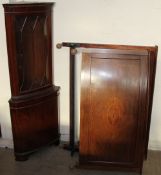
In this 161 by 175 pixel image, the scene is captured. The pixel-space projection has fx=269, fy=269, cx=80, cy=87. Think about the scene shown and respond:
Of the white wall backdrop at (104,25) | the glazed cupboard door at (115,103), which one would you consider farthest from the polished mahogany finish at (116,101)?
the white wall backdrop at (104,25)

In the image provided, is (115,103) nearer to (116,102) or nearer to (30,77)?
(116,102)

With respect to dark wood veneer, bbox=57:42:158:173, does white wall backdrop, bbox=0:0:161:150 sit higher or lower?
higher

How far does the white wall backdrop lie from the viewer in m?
2.20

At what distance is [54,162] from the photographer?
2445 mm

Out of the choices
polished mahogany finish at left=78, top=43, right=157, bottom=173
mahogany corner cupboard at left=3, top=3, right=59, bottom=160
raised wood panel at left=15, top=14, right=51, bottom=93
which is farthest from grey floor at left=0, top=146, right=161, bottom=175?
raised wood panel at left=15, top=14, right=51, bottom=93

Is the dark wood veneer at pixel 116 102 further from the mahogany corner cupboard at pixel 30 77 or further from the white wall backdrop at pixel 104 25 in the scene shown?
the mahogany corner cupboard at pixel 30 77

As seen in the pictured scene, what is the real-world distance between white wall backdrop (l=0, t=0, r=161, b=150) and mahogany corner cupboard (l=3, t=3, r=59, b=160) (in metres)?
0.12

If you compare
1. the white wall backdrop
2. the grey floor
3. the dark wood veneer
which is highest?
the white wall backdrop

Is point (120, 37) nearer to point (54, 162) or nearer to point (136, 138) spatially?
point (136, 138)

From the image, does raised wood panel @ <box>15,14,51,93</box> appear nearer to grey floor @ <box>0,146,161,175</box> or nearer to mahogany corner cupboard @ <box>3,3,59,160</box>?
mahogany corner cupboard @ <box>3,3,59,160</box>

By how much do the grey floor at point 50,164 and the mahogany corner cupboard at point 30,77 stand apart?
0.10 meters

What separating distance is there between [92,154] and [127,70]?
0.77m

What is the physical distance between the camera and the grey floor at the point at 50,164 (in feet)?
7.59

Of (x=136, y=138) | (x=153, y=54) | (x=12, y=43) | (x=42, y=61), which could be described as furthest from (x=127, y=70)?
(x=12, y=43)
